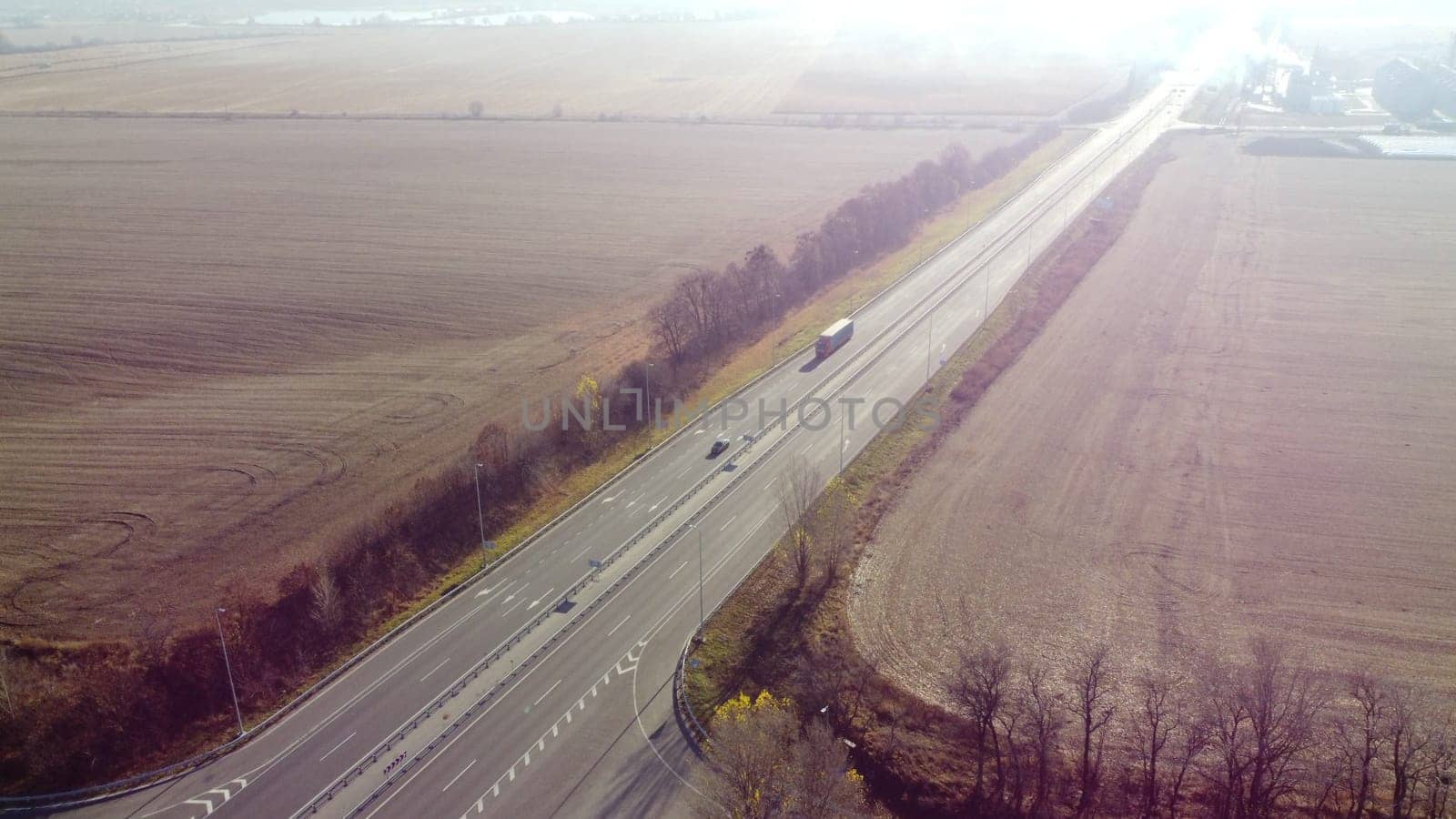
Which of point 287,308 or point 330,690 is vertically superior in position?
point 287,308

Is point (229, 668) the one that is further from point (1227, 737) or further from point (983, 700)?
point (1227, 737)

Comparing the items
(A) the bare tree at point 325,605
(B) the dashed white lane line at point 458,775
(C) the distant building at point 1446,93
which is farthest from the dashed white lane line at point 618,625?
(C) the distant building at point 1446,93

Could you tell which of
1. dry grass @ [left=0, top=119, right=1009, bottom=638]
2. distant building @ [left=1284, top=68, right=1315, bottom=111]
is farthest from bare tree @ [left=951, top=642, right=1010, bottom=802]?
distant building @ [left=1284, top=68, right=1315, bottom=111]

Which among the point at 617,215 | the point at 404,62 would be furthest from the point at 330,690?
the point at 404,62

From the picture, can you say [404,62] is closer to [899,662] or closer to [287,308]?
[287,308]

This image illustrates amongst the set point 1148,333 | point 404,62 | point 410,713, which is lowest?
point 410,713

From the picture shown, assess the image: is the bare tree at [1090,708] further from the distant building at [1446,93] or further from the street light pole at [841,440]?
the distant building at [1446,93]
